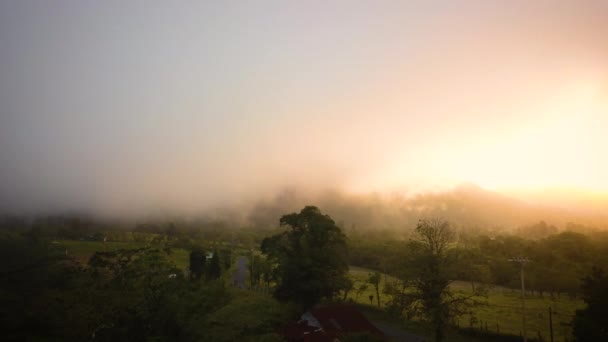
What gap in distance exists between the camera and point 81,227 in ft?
643

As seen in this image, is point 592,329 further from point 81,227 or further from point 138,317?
point 81,227

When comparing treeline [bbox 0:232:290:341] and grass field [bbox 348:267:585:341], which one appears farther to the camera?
grass field [bbox 348:267:585:341]

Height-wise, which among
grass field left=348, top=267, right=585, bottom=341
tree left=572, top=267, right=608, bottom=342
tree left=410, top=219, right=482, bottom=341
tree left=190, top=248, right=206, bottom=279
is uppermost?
tree left=410, top=219, right=482, bottom=341

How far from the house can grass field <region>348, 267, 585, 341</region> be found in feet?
40.3

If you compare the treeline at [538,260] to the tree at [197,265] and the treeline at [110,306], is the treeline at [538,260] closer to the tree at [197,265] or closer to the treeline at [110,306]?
the treeline at [110,306]

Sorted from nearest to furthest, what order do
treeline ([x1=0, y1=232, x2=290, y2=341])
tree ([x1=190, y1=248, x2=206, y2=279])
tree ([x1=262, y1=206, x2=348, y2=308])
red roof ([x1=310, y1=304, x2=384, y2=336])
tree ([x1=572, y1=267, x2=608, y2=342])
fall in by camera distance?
tree ([x1=572, y1=267, x2=608, y2=342]) < treeline ([x1=0, y1=232, x2=290, y2=341]) < red roof ([x1=310, y1=304, x2=384, y2=336]) < tree ([x1=262, y1=206, x2=348, y2=308]) < tree ([x1=190, y1=248, x2=206, y2=279])

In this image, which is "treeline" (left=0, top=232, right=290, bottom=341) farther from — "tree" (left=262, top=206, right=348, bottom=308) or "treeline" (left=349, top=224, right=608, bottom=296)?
"treeline" (left=349, top=224, right=608, bottom=296)

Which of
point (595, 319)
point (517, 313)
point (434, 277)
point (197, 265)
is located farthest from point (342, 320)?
point (197, 265)

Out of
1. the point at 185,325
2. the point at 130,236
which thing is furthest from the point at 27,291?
the point at 130,236

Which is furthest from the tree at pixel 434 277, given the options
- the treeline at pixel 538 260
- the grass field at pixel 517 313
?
the treeline at pixel 538 260

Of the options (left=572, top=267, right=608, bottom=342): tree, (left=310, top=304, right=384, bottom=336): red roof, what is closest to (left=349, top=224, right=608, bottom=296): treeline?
(left=310, top=304, right=384, bottom=336): red roof

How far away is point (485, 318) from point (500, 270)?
168ft

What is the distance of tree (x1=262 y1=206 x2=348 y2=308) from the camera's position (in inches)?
2218

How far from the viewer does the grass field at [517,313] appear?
5072 centimetres
